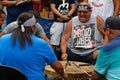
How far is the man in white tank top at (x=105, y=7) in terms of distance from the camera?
286 inches

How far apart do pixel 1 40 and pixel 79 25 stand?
8.58 ft

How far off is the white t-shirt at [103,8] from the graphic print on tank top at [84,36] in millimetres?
605

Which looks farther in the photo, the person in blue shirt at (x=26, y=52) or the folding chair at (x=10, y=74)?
the person in blue shirt at (x=26, y=52)

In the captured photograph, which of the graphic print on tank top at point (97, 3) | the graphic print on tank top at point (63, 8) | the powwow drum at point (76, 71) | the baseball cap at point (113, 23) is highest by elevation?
the baseball cap at point (113, 23)

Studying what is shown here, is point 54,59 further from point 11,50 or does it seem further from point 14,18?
point 14,18

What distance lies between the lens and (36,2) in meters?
7.42

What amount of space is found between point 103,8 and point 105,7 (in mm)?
42

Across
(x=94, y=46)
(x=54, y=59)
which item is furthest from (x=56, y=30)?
(x=54, y=59)

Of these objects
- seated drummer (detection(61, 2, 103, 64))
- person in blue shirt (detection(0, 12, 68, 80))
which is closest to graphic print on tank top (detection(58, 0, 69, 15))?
seated drummer (detection(61, 2, 103, 64))

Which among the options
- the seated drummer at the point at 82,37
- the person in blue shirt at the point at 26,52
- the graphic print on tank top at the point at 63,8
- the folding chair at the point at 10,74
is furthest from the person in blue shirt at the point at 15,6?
the folding chair at the point at 10,74

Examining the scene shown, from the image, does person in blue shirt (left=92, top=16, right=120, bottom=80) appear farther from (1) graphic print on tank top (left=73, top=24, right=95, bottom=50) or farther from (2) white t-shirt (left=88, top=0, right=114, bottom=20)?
(2) white t-shirt (left=88, top=0, right=114, bottom=20)

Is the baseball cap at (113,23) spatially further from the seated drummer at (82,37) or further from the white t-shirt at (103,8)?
the white t-shirt at (103,8)

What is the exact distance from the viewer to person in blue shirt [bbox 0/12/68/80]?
427 centimetres

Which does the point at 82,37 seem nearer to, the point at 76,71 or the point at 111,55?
the point at 76,71
